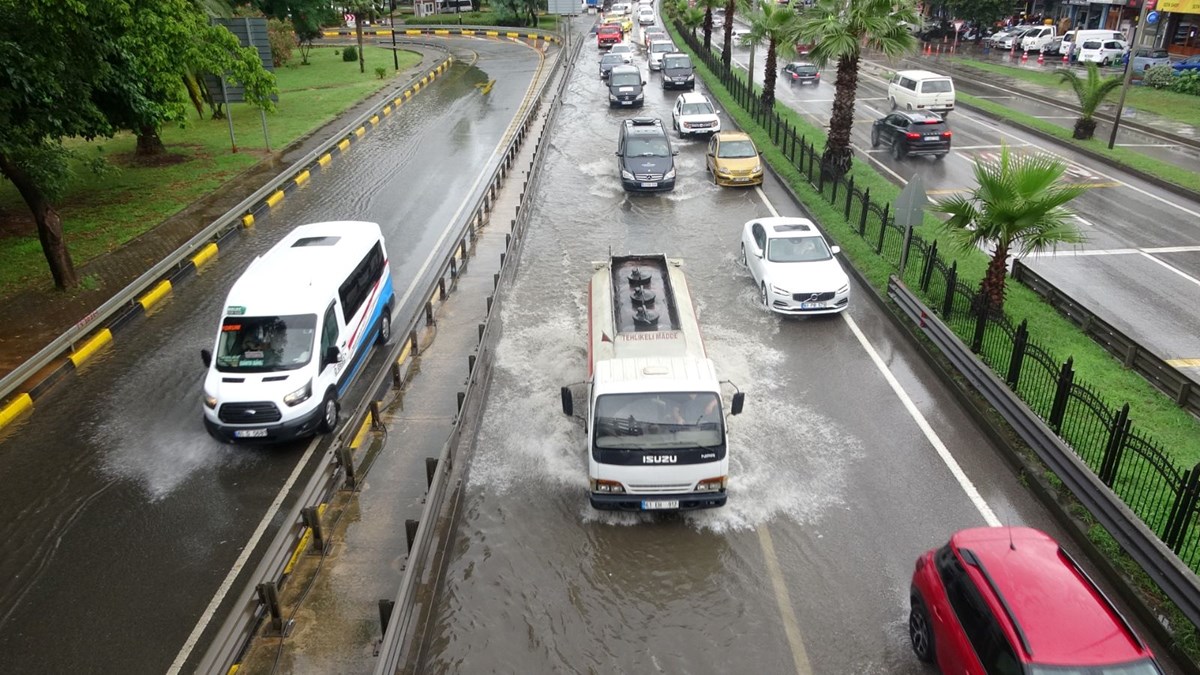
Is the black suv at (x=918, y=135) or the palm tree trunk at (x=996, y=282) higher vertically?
the black suv at (x=918, y=135)

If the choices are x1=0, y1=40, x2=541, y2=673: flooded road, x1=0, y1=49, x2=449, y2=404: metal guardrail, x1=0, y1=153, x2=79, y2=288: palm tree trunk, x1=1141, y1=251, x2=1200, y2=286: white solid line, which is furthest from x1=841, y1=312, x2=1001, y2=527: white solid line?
x1=0, y1=153, x2=79, y2=288: palm tree trunk

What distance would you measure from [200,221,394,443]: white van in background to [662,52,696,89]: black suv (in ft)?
108

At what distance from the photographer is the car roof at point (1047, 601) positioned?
6.48 m

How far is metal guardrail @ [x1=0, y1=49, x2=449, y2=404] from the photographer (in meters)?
13.9

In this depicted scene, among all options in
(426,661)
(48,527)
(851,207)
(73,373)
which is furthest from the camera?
(851,207)

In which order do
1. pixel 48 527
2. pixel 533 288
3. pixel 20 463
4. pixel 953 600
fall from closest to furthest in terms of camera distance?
pixel 953 600 → pixel 48 527 → pixel 20 463 → pixel 533 288

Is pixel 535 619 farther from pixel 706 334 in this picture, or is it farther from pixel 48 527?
pixel 706 334

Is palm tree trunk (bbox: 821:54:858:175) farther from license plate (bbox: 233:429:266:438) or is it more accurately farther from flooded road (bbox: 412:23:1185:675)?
license plate (bbox: 233:429:266:438)

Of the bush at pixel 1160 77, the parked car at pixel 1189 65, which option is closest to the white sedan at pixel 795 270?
the bush at pixel 1160 77

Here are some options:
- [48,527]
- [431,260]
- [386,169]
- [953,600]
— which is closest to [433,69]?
[386,169]

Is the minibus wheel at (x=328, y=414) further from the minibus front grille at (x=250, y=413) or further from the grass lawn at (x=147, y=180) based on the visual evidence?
the grass lawn at (x=147, y=180)

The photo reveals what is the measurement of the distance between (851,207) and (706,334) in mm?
8855

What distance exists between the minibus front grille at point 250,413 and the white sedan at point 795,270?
985 cm

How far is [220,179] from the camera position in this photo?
1086 inches
